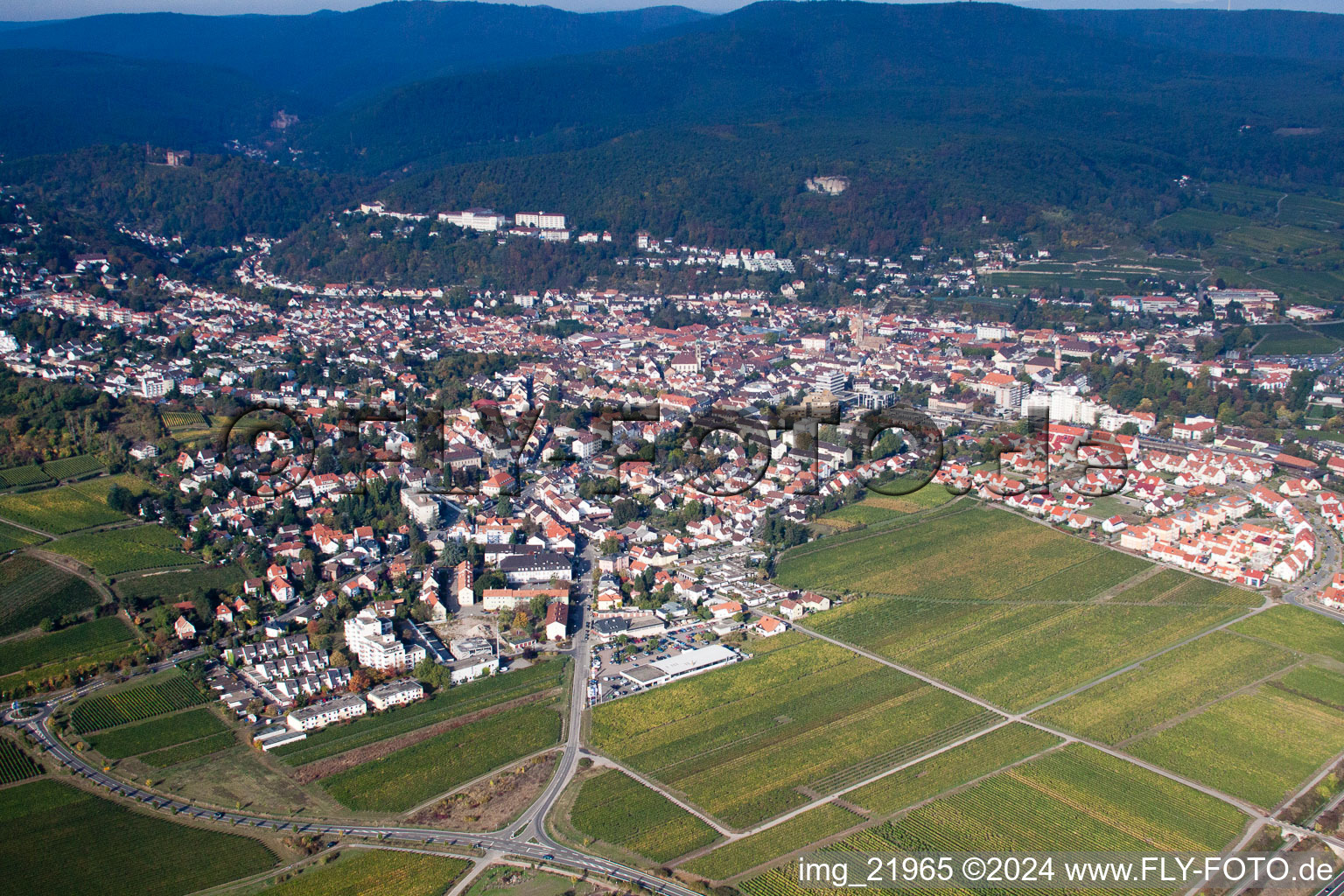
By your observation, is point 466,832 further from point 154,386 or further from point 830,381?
point 830,381

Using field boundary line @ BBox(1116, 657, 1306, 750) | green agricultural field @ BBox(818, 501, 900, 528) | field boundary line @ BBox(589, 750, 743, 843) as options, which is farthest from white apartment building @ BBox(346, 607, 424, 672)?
field boundary line @ BBox(1116, 657, 1306, 750)

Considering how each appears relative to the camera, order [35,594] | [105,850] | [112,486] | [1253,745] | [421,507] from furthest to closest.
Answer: [112,486], [421,507], [35,594], [1253,745], [105,850]

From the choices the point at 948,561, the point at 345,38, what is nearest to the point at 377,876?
the point at 948,561

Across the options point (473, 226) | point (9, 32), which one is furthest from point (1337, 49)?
point (9, 32)

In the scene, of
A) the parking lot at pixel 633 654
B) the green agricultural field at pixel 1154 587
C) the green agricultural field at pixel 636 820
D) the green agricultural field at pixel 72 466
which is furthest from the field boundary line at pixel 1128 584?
the green agricultural field at pixel 72 466

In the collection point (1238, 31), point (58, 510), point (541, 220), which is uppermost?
point (1238, 31)

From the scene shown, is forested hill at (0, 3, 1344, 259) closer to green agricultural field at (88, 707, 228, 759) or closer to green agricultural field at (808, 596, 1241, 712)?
green agricultural field at (808, 596, 1241, 712)
